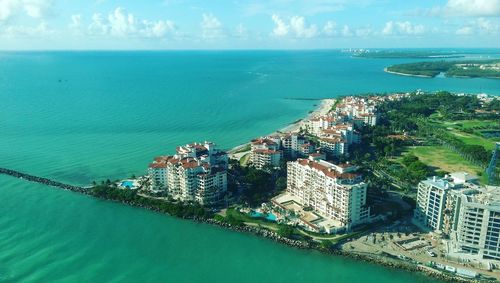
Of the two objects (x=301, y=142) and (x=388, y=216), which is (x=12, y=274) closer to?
(x=388, y=216)

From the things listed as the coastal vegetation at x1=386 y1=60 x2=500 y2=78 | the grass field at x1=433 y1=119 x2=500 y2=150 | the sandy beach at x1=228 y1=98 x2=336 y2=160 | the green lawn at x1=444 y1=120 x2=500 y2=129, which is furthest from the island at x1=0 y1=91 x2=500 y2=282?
the coastal vegetation at x1=386 y1=60 x2=500 y2=78

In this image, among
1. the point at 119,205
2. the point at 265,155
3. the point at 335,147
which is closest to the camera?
the point at 119,205

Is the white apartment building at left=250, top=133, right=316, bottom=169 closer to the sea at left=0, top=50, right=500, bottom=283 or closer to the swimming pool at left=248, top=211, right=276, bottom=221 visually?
the swimming pool at left=248, top=211, right=276, bottom=221

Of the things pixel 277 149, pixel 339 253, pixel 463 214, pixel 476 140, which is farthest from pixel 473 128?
pixel 339 253

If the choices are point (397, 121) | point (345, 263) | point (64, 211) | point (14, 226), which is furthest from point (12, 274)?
point (397, 121)

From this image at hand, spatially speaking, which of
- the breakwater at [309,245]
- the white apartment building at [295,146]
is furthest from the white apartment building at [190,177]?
the white apartment building at [295,146]

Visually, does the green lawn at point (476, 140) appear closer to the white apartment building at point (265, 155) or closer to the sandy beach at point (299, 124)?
the sandy beach at point (299, 124)

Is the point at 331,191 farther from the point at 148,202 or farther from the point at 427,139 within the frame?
the point at 427,139
